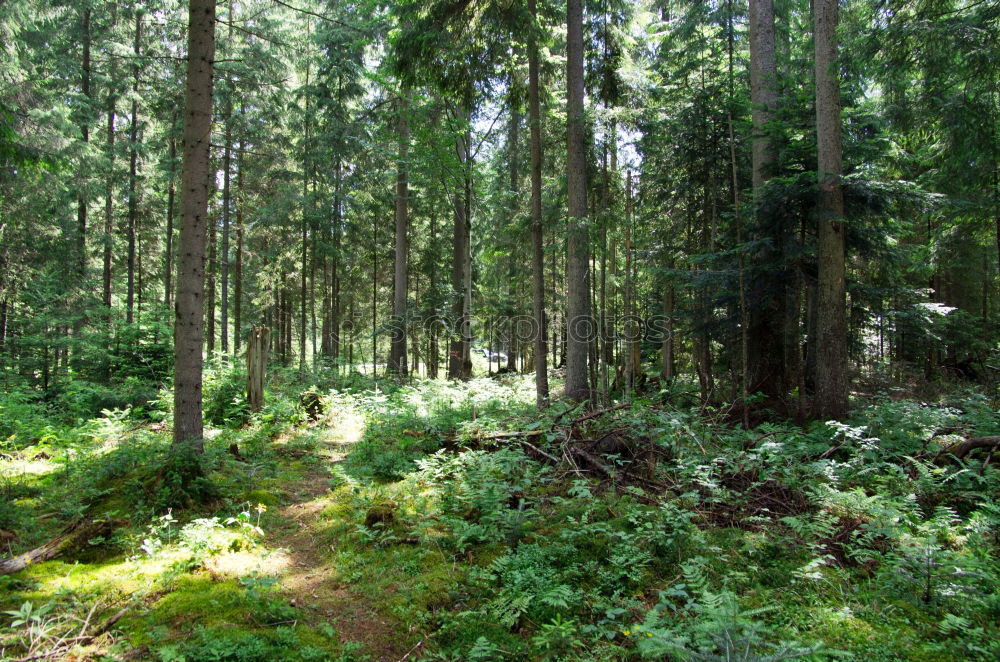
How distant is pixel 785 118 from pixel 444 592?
1092cm

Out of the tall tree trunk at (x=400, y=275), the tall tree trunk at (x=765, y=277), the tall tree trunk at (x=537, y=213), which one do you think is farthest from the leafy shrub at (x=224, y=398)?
the tall tree trunk at (x=765, y=277)

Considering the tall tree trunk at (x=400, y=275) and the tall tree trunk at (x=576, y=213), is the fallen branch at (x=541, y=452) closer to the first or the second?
the tall tree trunk at (x=576, y=213)

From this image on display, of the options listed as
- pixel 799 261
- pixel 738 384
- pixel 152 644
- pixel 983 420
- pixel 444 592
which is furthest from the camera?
pixel 738 384

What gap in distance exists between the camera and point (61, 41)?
18.0 m

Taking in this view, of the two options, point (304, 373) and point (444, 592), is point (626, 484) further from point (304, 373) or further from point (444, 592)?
point (304, 373)

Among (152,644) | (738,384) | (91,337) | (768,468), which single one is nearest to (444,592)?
(152,644)

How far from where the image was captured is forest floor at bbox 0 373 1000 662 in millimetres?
3193

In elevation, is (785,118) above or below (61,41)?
below

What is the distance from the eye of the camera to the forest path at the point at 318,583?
3.53 meters

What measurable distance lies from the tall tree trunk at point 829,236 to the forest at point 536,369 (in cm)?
6

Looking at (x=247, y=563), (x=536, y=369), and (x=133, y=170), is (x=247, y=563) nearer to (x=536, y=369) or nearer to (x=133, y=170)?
(x=536, y=369)

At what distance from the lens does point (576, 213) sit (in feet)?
35.8

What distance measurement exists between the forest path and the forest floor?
2 cm

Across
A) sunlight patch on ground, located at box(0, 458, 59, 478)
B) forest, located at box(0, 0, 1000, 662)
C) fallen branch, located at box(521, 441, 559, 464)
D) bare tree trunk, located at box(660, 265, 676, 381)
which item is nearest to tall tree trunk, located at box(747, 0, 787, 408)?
forest, located at box(0, 0, 1000, 662)
